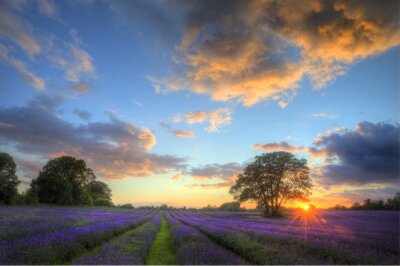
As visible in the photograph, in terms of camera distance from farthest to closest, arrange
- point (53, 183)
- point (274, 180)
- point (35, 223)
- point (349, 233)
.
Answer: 1. point (53, 183)
2. point (274, 180)
3. point (35, 223)
4. point (349, 233)

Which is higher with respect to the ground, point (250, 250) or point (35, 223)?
point (250, 250)

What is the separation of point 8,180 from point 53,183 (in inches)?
392

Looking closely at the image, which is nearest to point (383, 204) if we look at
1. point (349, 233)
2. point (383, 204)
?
point (383, 204)

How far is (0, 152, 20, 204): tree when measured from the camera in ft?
141

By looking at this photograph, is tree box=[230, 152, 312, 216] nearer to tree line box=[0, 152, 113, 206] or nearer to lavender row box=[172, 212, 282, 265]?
lavender row box=[172, 212, 282, 265]

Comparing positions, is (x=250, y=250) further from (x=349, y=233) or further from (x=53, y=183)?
(x=53, y=183)

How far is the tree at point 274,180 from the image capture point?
39.3 metres

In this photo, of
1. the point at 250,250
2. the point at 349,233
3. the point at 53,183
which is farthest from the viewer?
the point at 53,183

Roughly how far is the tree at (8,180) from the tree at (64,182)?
878 centimetres

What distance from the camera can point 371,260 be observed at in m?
6.98

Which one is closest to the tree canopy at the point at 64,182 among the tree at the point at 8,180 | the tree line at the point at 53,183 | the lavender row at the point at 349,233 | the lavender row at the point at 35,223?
the tree line at the point at 53,183

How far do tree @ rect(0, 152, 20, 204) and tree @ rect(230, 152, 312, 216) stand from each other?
38.1 metres

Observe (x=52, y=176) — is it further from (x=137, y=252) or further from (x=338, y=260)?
(x=338, y=260)

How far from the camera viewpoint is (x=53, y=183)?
54438 millimetres
